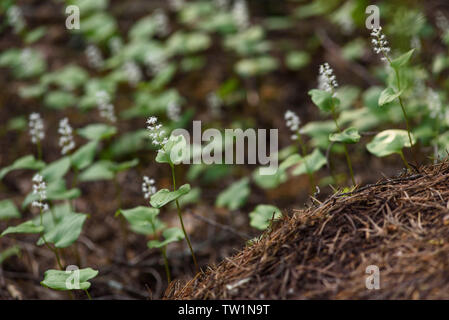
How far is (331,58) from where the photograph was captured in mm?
6184

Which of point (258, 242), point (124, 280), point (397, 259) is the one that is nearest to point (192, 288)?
point (258, 242)

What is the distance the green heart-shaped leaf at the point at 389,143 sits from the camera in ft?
8.66

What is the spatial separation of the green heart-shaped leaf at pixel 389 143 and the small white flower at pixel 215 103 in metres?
3.00

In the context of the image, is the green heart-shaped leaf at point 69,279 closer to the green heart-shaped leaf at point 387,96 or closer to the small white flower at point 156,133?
the small white flower at point 156,133

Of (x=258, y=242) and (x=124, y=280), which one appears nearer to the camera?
(x=258, y=242)

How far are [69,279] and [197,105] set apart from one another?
4008mm

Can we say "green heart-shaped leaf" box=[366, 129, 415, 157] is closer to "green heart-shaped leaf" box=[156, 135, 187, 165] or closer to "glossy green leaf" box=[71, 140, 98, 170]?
"green heart-shaped leaf" box=[156, 135, 187, 165]

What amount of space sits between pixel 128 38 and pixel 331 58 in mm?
3422

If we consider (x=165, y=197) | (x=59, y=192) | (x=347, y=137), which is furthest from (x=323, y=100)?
(x=59, y=192)

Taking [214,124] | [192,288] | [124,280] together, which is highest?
[214,124]

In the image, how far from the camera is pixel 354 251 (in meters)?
1.73

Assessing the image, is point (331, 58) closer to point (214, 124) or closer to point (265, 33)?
point (265, 33)

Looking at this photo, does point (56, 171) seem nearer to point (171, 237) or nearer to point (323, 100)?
point (171, 237)

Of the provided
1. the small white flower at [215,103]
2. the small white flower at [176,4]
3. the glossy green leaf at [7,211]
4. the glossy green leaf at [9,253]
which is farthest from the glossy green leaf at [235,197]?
the small white flower at [176,4]
